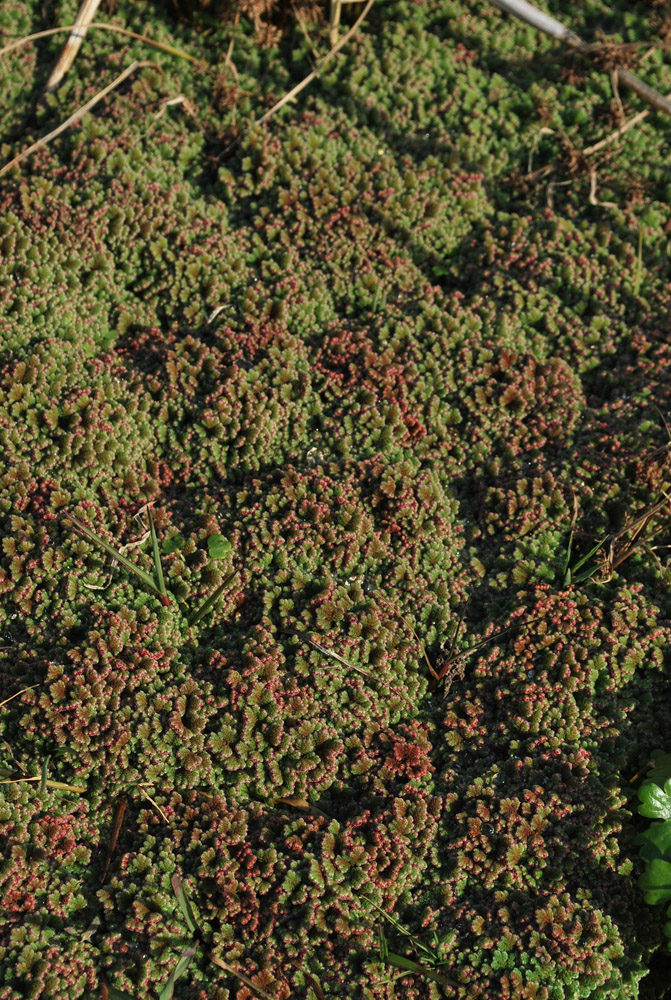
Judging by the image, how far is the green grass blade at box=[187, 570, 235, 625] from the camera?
4043 mm

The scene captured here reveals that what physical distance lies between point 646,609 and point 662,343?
5.65 ft

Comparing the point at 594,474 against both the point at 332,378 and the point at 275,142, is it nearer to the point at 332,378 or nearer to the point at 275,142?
the point at 332,378

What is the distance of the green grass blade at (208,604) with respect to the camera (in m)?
4.04

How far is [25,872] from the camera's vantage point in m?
→ 3.55

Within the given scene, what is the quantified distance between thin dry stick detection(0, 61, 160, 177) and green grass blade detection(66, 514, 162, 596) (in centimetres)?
247

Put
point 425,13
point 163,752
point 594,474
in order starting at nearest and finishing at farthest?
point 163,752 < point 594,474 < point 425,13

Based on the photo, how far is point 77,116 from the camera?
5.32 meters

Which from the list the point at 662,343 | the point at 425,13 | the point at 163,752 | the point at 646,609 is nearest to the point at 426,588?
the point at 646,609

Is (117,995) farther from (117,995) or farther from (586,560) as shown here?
(586,560)

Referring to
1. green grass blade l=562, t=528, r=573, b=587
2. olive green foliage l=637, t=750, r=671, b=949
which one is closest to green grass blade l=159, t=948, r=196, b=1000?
olive green foliage l=637, t=750, r=671, b=949

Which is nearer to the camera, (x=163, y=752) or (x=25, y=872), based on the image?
(x=25, y=872)

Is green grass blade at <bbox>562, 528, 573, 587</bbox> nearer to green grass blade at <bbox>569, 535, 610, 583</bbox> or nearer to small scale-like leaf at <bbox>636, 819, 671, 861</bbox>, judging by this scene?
green grass blade at <bbox>569, 535, 610, 583</bbox>

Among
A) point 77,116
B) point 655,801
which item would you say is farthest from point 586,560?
point 77,116

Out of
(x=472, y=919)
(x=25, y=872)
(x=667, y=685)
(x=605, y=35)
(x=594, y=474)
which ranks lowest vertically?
(x=25, y=872)
